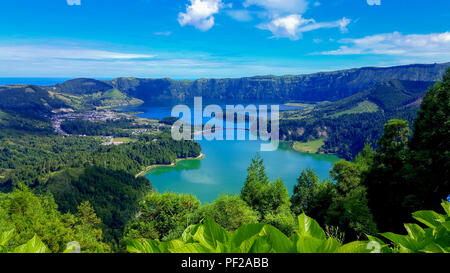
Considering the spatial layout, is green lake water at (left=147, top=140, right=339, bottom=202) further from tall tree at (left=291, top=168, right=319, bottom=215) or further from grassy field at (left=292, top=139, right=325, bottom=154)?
tall tree at (left=291, top=168, right=319, bottom=215)

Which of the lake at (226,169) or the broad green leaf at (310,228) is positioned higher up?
the broad green leaf at (310,228)

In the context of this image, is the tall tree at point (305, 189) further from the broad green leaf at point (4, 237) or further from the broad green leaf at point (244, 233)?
the broad green leaf at point (4, 237)

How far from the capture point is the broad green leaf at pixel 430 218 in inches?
54.8

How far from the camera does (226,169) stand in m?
83.6

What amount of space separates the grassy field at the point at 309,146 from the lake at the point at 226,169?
5.07 metres

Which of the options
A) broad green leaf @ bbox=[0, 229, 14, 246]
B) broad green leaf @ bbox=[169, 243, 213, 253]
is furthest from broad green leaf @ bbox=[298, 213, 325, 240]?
broad green leaf @ bbox=[0, 229, 14, 246]

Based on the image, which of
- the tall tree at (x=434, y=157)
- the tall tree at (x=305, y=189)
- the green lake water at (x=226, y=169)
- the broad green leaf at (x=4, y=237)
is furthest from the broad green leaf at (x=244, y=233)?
the green lake water at (x=226, y=169)

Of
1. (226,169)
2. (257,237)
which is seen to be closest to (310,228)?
(257,237)

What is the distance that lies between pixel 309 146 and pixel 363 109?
78.1m

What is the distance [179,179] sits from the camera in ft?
272

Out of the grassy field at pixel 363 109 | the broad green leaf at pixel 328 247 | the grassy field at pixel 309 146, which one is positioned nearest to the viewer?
the broad green leaf at pixel 328 247

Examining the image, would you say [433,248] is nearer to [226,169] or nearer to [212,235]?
[212,235]

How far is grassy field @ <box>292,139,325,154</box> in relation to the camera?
118 m

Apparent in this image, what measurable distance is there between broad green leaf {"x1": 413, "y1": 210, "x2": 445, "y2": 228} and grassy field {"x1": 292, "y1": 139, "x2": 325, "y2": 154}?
392 feet
